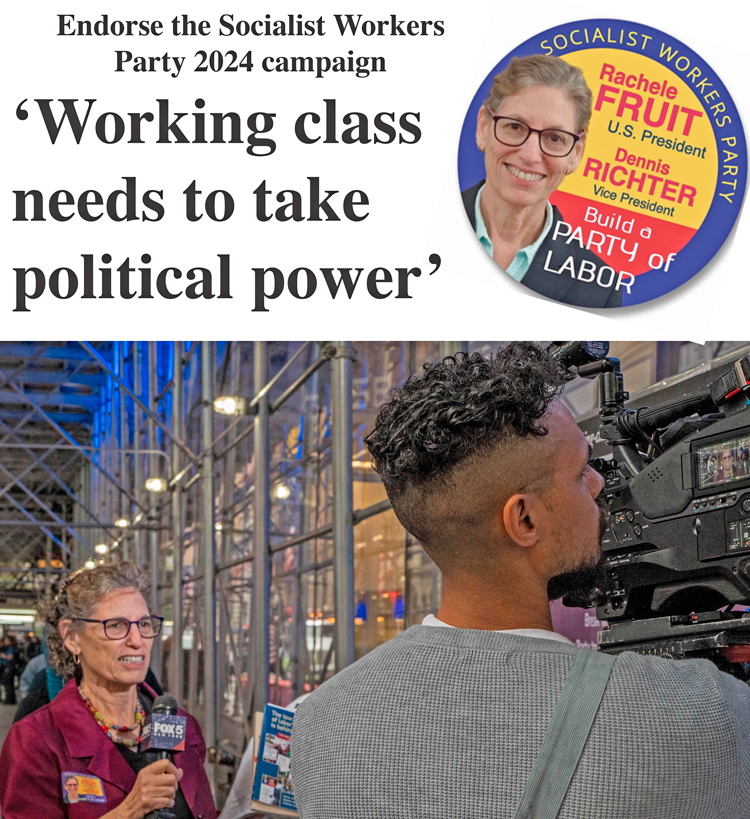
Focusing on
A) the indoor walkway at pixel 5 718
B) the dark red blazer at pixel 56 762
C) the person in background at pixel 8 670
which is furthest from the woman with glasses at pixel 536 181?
the person in background at pixel 8 670

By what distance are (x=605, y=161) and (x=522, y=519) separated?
1681 millimetres

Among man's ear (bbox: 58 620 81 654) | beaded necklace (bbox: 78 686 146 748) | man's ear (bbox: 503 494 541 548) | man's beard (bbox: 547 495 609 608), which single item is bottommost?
beaded necklace (bbox: 78 686 146 748)

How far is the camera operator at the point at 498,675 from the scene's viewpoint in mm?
919

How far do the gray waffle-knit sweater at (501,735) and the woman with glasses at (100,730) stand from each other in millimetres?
1236

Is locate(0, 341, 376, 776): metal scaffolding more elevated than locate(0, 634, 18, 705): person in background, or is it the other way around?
locate(0, 341, 376, 776): metal scaffolding

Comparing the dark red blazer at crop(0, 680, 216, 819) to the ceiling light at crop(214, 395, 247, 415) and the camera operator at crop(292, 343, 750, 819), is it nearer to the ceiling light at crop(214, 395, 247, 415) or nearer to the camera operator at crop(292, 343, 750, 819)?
the camera operator at crop(292, 343, 750, 819)

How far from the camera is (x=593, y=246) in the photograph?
8.56 ft

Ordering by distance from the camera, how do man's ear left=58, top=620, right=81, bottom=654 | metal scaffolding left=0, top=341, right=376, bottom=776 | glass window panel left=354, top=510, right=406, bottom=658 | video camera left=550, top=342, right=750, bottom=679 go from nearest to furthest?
video camera left=550, top=342, right=750, bottom=679, man's ear left=58, top=620, right=81, bottom=654, glass window panel left=354, top=510, right=406, bottom=658, metal scaffolding left=0, top=341, right=376, bottom=776

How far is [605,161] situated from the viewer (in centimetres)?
251

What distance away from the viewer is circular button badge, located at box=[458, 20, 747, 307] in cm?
250

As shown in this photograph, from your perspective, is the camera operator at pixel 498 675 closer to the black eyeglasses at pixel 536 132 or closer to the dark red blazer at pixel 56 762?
the dark red blazer at pixel 56 762

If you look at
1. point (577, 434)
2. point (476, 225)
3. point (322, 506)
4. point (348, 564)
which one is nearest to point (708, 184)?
point (476, 225)

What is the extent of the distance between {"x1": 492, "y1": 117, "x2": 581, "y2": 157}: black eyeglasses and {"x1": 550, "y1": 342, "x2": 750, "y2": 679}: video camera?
42.0 inches

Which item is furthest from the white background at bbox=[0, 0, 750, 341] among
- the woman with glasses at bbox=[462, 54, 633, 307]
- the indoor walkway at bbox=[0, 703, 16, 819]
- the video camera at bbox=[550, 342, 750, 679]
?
the indoor walkway at bbox=[0, 703, 16, 819]
